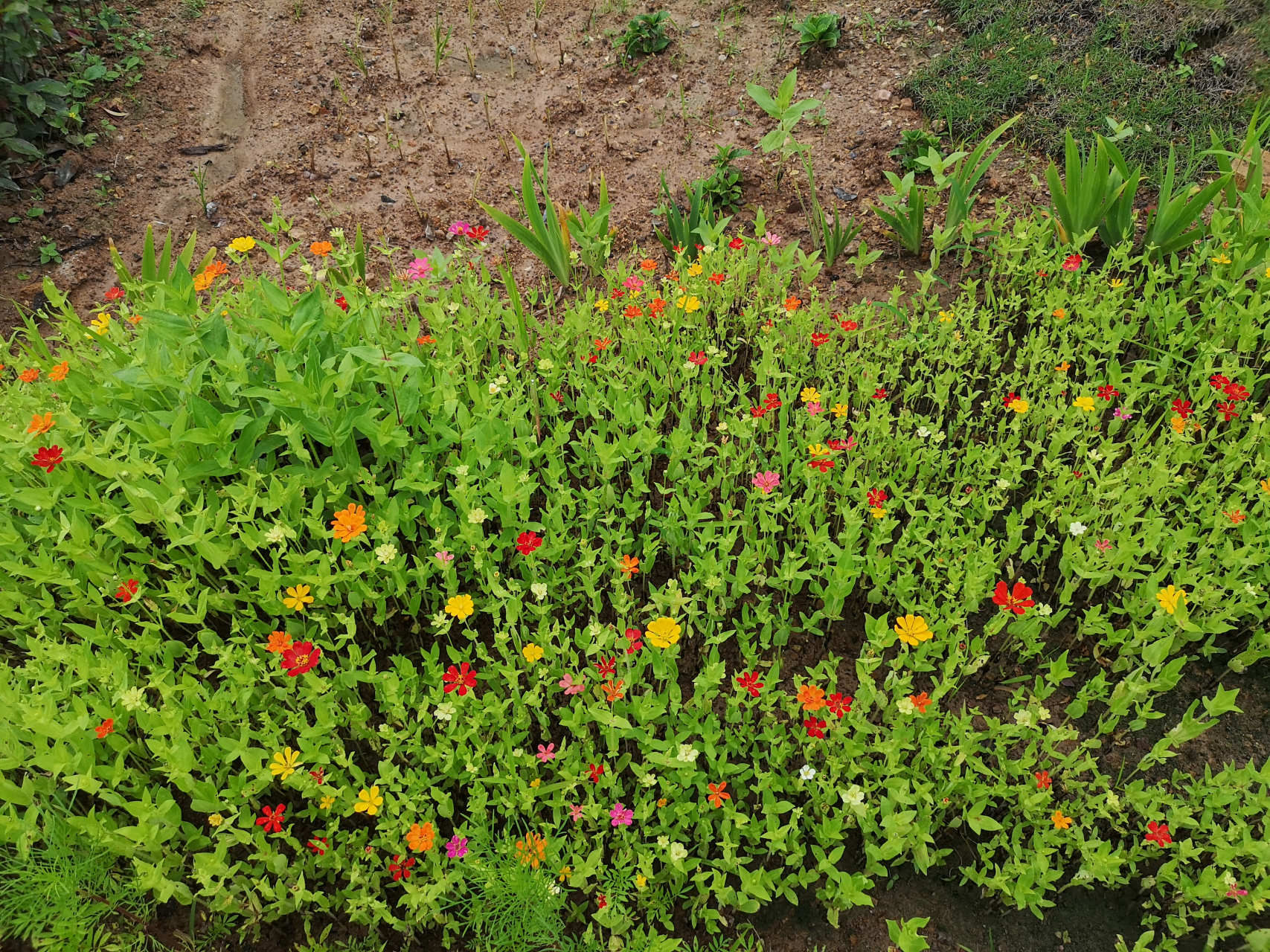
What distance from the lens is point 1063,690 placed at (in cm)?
237

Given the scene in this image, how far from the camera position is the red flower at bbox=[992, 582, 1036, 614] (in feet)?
6.98

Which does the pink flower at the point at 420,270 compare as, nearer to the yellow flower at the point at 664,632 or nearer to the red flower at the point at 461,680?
the red flower at the point at 461,680

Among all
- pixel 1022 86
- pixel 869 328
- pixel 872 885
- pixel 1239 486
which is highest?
pixel 1022 86

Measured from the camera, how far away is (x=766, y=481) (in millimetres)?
2441

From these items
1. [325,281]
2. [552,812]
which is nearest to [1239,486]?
[552,812]

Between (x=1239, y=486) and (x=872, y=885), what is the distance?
169 cm

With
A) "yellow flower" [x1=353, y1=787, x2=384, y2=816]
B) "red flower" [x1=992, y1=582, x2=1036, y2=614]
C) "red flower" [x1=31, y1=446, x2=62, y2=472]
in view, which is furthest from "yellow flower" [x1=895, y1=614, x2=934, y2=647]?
"red flower" [x1=31, y1=446, x2=62, y2=472]

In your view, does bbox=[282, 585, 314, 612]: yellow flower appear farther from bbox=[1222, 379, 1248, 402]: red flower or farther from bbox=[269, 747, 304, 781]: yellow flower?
bbox=[1222, 379, 1248, 402]: red flower

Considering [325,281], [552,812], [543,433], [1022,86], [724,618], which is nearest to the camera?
[552,812]

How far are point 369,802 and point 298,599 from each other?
568mm

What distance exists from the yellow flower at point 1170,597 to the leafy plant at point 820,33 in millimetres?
3884

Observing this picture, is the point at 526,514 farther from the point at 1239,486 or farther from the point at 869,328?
the point at 1239,486

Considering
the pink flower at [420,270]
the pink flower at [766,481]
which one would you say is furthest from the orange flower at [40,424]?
the pink flower at [766,481]

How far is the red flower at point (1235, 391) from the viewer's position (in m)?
2.67
